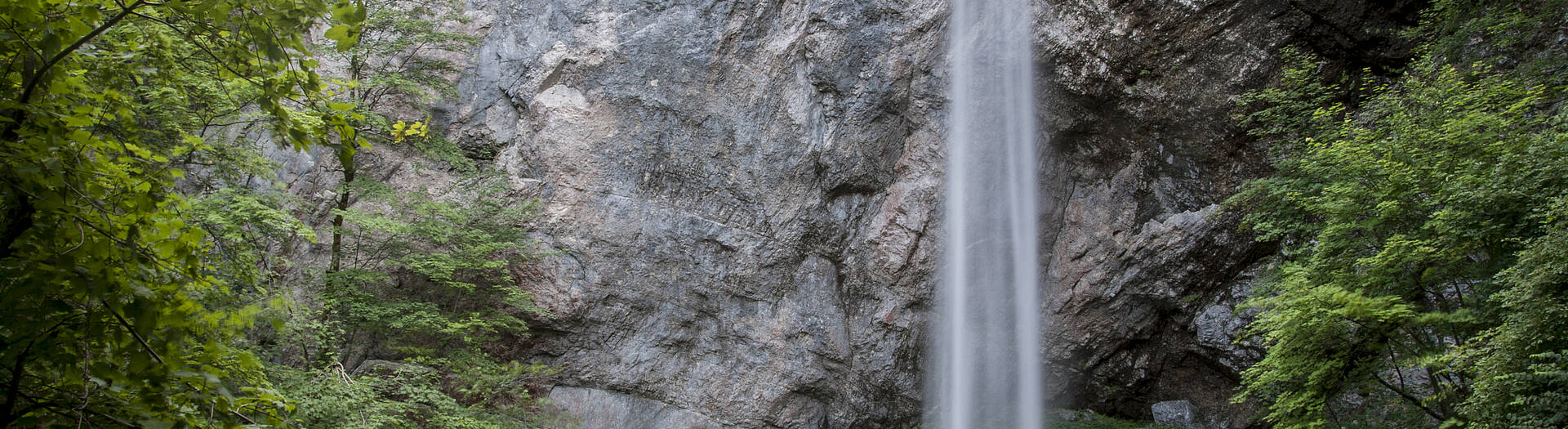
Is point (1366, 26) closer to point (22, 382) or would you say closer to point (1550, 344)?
point (1550, 344)

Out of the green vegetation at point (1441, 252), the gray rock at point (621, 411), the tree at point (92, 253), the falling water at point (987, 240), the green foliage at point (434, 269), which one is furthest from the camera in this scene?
the falling water at point (987, 240)

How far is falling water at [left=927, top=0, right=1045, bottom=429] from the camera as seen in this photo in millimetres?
13773

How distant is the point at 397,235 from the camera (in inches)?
436

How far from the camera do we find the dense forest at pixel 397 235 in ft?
5.98

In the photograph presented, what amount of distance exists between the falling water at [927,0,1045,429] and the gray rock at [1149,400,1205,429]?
186 centimetres

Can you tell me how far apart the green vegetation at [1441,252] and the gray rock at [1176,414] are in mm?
2980

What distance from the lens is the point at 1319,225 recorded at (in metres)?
9.55

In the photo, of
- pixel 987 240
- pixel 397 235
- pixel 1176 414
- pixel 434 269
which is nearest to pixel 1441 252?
pixel 1176 414

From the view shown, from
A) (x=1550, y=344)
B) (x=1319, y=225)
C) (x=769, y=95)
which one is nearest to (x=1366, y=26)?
(x=1319, y=225)

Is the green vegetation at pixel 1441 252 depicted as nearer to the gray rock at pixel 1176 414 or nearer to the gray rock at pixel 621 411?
the gray rock at pixel 1176 414

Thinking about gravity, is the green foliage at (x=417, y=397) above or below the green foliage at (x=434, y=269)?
below

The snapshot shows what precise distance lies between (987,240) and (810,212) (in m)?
3.07

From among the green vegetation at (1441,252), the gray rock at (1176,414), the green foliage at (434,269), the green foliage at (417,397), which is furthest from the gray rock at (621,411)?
the green vegetation at (1441,252)

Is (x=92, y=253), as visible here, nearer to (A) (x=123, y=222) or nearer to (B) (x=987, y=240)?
(A) (x=123, y=222)
